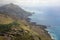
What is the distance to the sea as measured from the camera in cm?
1437

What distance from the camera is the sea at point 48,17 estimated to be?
14.4 meters

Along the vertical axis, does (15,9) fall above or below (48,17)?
above

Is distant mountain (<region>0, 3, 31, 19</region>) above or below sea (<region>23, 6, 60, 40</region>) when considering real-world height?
above

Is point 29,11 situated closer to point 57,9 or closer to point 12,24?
point 57,9

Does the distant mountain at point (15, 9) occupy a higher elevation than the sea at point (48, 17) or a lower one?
higher

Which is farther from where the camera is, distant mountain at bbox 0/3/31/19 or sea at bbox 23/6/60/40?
distant mountain at bbox 0/3/31/19

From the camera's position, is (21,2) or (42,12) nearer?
(21,2)

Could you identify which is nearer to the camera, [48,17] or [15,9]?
[15,9]

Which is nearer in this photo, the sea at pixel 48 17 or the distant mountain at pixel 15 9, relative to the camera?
the sea at pixel 48 17

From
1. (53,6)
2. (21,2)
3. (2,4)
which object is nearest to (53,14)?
(53,6)

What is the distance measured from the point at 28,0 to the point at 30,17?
1424 mm

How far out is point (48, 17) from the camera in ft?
53.8

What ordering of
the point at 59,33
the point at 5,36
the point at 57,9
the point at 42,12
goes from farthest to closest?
the point at 57,9
the point at 42,12
the point at 59,33
the point at 5,36

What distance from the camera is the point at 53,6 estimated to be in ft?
57.2
